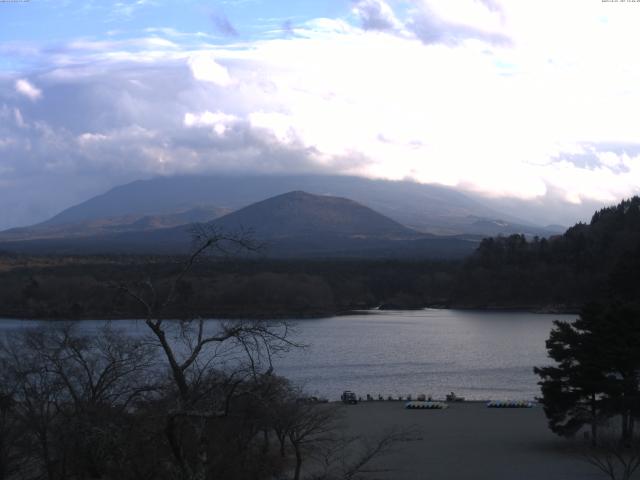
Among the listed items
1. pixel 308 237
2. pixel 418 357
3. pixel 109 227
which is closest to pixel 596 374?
pixel 418 357

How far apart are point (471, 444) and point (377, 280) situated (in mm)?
60598

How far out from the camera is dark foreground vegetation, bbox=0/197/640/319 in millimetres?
57812

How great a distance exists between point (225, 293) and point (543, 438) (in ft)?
136

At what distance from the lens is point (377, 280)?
261ft

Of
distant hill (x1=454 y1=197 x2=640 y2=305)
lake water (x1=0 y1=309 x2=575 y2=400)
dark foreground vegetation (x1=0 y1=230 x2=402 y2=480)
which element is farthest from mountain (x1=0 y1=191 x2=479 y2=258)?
dark foreground vegetation (x1=0 y1=230 x2=402 y2=480)

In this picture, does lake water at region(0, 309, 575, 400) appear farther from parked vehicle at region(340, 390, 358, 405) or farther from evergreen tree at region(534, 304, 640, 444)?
evergreen tree at region(534, 304, 640, 444)

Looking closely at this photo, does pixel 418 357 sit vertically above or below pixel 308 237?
below

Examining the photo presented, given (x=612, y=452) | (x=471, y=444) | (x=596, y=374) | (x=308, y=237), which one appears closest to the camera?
(x=612, y=452)

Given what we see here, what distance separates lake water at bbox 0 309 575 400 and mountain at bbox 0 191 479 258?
61414 mm

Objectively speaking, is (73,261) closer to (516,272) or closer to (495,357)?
(516,272)

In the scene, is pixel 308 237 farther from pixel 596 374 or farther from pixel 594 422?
pixel 594 422

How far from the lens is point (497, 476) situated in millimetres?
15617

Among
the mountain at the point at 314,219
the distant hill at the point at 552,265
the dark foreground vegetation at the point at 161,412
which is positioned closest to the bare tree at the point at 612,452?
the dark foreground vegetation at the point at 161,412

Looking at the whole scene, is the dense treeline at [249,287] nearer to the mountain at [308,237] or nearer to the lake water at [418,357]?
the lake water at [418,357]
